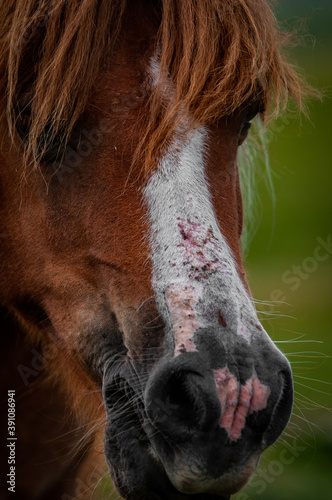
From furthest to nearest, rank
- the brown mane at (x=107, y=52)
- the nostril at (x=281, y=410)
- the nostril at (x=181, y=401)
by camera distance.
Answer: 1. the brown mane at (x=107, y=52)
2. the nostril at (x=281, y=410)
3. the nostril at (x=181, y=401)

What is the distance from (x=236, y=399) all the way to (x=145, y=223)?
658 mm

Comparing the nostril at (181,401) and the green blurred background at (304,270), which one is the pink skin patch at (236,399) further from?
the green blurred background at (304,270)

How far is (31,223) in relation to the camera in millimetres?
2182

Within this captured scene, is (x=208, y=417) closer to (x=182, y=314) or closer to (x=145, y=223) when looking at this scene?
(x=182, y=314)

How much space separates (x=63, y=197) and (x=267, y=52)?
3.48ft

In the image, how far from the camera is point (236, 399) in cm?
A: 160

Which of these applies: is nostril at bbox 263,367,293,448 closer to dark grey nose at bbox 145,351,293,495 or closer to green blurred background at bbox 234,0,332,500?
dark grey nose at bbox 145,351,293,495

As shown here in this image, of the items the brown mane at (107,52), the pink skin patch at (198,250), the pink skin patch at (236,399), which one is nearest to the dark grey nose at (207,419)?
the pink skin patch at (236,399)

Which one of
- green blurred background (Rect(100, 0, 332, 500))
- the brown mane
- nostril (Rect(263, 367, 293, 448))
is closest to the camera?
nostril (Rect(263, 367, 293, 448))

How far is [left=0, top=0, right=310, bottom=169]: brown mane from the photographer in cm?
203

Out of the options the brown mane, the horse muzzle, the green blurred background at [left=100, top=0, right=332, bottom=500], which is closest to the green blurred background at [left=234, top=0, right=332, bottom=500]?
the green blurred background at [left=100, top=0, right=332, bottom=500]

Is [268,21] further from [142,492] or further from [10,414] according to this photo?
[10,414]

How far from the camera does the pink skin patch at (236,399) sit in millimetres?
1588

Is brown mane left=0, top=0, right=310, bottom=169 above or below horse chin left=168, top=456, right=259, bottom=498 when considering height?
above
